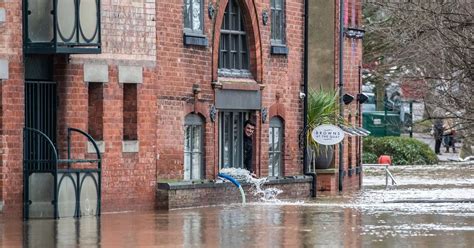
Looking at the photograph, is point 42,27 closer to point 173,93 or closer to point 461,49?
point 173,93

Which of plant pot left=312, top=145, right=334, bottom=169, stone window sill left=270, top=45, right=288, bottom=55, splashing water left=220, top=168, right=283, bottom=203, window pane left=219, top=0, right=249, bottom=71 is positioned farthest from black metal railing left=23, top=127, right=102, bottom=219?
plant pot left=312, top=145, right=334, bottom=169

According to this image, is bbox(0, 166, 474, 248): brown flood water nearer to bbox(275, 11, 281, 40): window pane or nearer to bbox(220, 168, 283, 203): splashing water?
bbox(220, 168, 283, 203): splashing water

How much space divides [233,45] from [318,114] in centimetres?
453

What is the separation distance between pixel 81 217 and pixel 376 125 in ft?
140

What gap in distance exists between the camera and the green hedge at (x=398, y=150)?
64688 millimetres

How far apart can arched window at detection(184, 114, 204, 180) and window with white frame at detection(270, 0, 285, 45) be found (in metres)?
4.04

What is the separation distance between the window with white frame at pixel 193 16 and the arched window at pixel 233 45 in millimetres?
1551

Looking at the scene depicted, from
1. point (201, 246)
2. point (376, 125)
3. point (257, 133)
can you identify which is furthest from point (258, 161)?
point (376, 125)

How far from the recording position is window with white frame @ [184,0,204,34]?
35.0 metres

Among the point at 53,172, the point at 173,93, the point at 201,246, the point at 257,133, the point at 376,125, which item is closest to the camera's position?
the point at 201,246

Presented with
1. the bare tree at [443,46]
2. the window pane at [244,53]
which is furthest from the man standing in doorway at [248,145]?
the bare tree at [443,46]

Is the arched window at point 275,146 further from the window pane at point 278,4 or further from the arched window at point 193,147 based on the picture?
the arched window at point 193,147

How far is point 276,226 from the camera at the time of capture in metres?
28.3

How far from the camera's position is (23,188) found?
98.8ft
